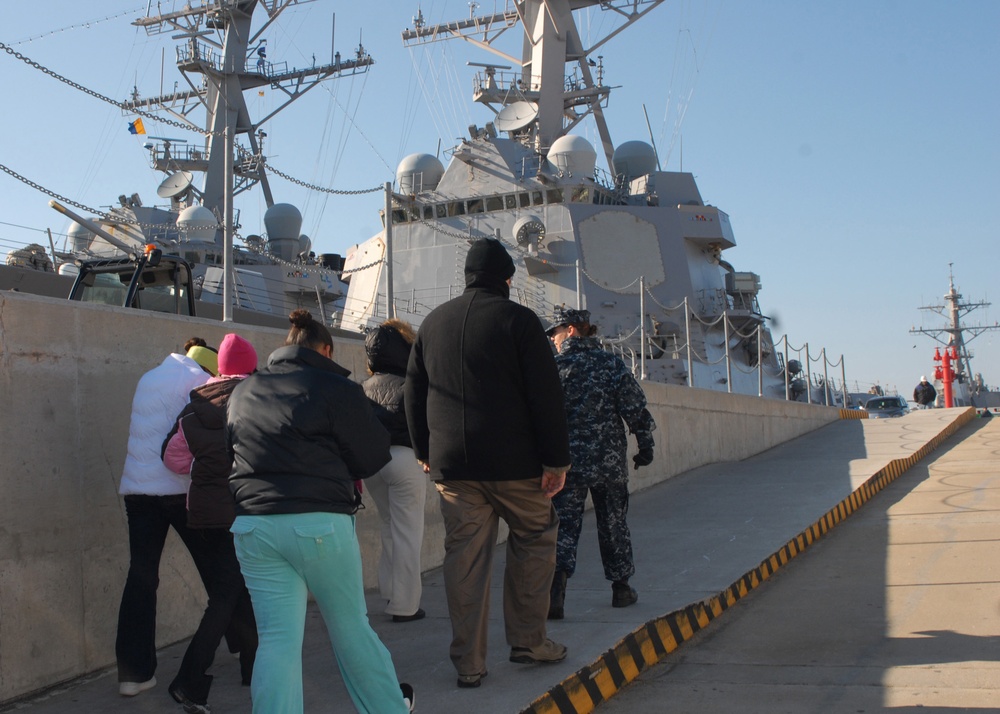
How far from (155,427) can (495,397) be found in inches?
56.3

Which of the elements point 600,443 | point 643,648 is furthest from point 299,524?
point 600,443

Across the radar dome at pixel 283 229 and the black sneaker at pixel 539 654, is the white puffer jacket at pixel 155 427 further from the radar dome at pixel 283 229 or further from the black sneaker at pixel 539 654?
the radar dome at pixel 283 229

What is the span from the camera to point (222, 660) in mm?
4645

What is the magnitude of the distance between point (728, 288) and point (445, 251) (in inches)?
317

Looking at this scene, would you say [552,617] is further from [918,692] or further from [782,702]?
[918,692]

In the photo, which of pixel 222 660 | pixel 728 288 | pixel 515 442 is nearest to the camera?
pixel 515 442

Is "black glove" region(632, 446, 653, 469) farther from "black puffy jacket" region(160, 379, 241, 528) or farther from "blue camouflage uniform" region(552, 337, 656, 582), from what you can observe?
"black puffy jacket" region(160, 379, 241, 528)

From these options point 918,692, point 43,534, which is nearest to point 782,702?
point 918,692

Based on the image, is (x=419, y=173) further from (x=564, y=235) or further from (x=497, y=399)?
(x=497, y=399)

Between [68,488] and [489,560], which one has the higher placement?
[68,488]

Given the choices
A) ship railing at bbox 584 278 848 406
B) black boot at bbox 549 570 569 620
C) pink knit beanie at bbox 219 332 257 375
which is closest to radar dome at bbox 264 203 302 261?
ship railing at bbox 584 278 848 406

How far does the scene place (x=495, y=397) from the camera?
3834 mm

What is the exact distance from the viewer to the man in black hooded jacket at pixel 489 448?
3.83m

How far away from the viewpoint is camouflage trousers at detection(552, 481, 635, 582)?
203 inches
